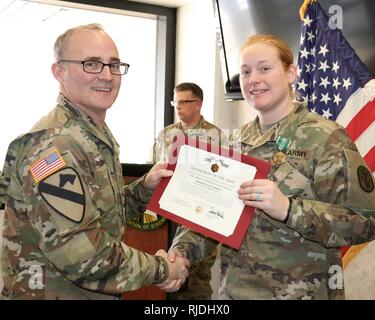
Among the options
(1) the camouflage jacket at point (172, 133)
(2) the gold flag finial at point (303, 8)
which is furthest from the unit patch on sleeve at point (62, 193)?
(1) the camouflage jacket at point (172, 133)

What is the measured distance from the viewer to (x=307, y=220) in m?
1.37

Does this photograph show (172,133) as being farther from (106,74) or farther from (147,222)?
(106,74)

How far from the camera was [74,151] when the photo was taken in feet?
4.28

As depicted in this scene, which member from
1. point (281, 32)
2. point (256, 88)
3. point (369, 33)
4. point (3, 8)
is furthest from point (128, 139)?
point (256, 88)

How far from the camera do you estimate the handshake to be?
1529 millimetres

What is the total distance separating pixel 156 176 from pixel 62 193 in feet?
1.51

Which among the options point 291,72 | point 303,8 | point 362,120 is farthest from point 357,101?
point 291,72

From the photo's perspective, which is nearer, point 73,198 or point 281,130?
point 73,198

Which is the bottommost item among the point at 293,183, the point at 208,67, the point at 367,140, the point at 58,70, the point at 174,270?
the point at 174,270

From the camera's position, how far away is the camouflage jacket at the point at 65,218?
1.26 meters

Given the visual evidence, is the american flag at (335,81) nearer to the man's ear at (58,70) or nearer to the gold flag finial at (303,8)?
the gold flag finial at (303,8)

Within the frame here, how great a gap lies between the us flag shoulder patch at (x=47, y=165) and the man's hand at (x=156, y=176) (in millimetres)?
439

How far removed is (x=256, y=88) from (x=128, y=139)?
3.67 metres

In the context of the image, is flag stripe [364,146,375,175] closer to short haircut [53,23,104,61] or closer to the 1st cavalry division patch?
the 1st cavalry division patch
